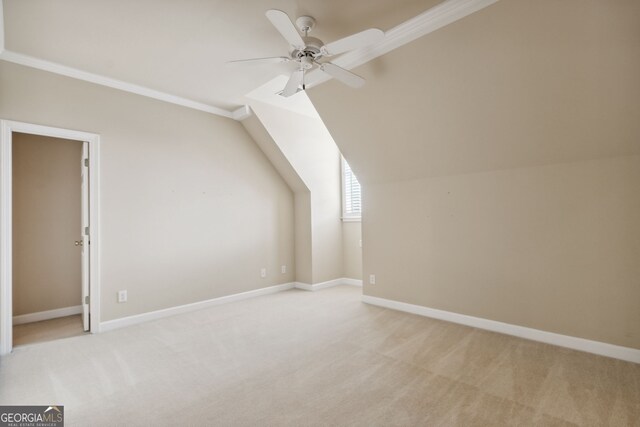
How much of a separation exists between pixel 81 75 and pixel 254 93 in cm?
186

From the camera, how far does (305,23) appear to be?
A: 245cm

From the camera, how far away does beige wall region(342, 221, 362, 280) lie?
539cm

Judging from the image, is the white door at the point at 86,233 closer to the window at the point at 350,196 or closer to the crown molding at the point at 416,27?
the crown molding at the point at 416,27

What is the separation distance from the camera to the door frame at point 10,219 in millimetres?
2834

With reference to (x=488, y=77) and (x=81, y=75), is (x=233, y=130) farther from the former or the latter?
(x=488, y=77)

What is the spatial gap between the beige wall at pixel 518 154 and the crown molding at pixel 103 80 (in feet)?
5.70

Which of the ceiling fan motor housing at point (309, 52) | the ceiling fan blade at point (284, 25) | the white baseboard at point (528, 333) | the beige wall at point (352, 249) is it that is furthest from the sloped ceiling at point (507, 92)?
the beige wall at point (352, 249)

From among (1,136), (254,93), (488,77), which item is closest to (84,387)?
(1,136)

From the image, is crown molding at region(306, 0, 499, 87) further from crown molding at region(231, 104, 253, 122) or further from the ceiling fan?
crown molding at region(231, 104, 253, 122)

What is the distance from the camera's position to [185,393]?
2152 mm

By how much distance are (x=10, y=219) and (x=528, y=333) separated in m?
4.89

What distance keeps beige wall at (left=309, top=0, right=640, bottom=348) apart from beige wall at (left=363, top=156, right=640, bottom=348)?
0.01 metres

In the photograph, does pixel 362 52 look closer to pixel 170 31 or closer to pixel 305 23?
pixel 305 23

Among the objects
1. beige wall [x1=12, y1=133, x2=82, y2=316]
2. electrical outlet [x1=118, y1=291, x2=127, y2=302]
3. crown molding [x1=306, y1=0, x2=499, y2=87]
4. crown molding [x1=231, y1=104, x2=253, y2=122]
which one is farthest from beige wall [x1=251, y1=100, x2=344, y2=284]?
beige wall [x1=12, y1=133, x2=82, y2=316]
